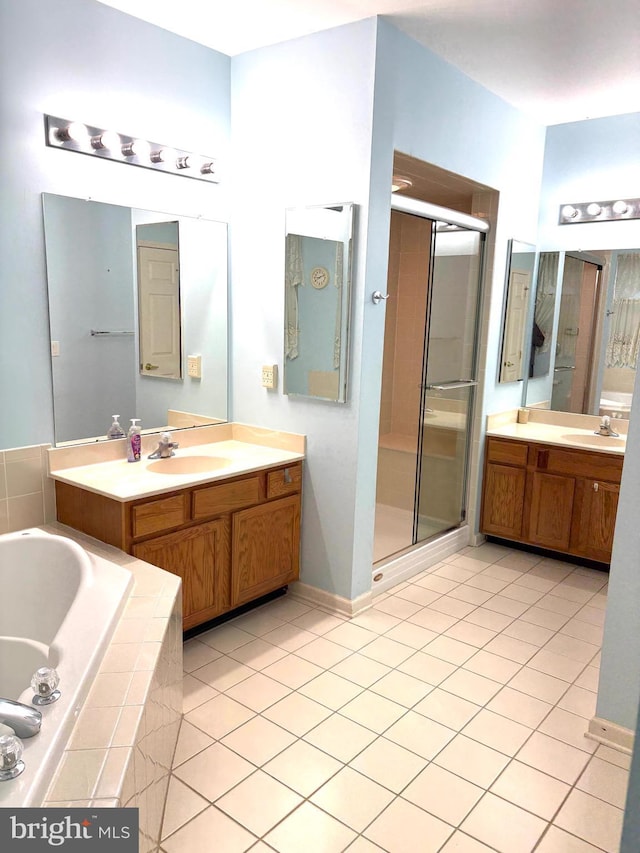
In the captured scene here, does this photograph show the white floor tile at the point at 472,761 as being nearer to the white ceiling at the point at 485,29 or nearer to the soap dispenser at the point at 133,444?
the soap dispenser at the point at 133,444

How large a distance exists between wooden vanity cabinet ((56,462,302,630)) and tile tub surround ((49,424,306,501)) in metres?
0.05

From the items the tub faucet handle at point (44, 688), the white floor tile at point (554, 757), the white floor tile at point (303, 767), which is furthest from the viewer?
the white floor tile at point (554, 757)

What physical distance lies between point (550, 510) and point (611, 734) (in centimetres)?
180

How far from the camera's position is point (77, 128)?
2629 millimetres

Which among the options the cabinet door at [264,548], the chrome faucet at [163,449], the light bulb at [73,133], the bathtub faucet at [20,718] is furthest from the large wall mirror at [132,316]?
the bathtub faucet at [20,718]

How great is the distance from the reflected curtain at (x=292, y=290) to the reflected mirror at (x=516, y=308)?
1.63 metres

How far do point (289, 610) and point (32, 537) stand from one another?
4.41 feet

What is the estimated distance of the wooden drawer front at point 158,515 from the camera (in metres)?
2.55

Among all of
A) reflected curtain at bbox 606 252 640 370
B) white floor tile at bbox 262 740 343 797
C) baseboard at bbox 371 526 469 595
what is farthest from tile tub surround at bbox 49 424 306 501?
reflected curtain at bbox 606 252 640 370

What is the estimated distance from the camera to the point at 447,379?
3951 mm

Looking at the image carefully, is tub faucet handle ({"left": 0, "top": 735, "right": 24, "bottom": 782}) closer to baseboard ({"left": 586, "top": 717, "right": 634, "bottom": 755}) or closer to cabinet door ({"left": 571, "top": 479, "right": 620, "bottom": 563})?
baseboard ({"left": 586, "top": 717, "right": 634, "bottom": 755})

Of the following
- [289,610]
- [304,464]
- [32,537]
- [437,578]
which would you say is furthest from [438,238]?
[32,537]

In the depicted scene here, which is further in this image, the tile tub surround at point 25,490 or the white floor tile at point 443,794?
the tile tub surround at point 25,490

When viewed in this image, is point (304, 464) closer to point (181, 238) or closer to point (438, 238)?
point (181, 238)
